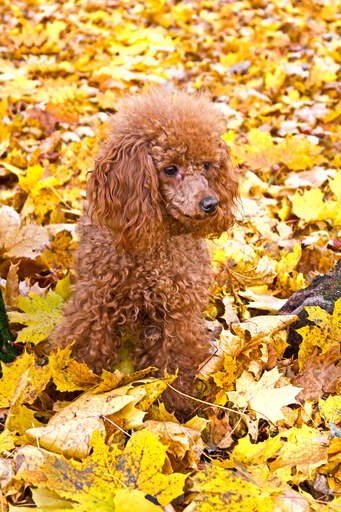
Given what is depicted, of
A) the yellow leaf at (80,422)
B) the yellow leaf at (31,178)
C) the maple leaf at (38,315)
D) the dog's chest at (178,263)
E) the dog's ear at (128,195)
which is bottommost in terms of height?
the maple leaf at (38,315)

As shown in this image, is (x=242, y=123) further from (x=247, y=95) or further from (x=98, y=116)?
(x=98, y=116)

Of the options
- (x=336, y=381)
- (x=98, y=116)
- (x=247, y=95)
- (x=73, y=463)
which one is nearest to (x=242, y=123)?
(x=247, y=95)

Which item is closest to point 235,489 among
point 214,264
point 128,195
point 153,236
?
point 153,236

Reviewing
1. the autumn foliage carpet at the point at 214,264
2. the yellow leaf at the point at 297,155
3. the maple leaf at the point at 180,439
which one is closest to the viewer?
the autumn foliage carpet at the point at 214,264

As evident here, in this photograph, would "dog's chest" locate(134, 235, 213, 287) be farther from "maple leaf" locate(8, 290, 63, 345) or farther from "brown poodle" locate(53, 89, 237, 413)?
"maple leaf" locate(8, 290, 63, 345)

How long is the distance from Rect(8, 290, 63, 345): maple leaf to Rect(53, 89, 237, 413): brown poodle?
146 mm

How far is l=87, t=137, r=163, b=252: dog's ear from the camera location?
2102 millimetres

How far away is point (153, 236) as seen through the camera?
7.00ft

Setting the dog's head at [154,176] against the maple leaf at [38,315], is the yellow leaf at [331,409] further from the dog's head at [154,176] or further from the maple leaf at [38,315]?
the maple leaf at [38,315]

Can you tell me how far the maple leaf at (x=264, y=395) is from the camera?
1.98 metres

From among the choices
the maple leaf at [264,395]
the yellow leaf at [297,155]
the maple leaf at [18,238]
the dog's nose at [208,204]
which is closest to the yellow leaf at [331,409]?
the maple leaf at [264,395]

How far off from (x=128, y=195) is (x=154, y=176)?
135 millimetres

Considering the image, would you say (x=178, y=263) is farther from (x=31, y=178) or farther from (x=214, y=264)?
(x=31, y=178)

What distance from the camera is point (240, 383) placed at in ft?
7.08
